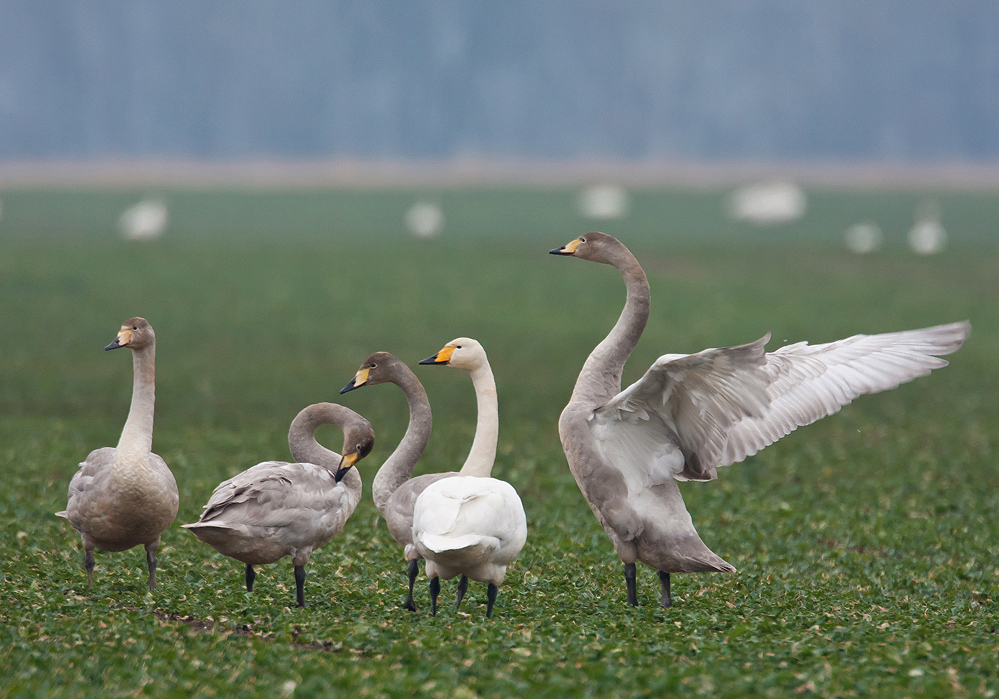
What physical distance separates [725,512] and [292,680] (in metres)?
7.75

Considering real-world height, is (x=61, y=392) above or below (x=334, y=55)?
below

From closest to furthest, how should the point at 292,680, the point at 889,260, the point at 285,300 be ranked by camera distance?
1. the point at 292,680
2. the point at 285,300
3. the point at 889,260

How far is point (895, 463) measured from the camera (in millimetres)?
16359

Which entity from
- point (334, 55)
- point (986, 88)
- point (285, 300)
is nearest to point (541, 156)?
point (334, 55)

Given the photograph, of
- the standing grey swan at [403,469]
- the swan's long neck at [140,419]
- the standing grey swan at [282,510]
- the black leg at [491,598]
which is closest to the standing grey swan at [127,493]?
the swan's long neck at [140,419]

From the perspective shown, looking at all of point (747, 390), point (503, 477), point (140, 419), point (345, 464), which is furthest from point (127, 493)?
point (503, 477)

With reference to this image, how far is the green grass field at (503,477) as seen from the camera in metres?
7.33

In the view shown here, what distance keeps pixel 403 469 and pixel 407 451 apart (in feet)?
0.49

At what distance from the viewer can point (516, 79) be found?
346 ft

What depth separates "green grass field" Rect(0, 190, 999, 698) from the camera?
24.1ft

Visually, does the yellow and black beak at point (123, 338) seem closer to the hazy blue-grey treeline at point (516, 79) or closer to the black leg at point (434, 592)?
the black leg at point (434, 592)

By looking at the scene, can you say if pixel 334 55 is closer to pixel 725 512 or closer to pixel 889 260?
pixel 889 260

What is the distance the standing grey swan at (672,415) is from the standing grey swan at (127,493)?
3.16 metres

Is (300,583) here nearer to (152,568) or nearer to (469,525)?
(152,568)
